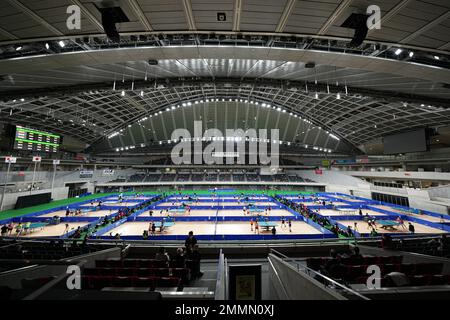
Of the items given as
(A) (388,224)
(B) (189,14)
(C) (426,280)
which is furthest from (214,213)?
(B) (189,14)

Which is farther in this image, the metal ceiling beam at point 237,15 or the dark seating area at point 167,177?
the dark seating area at point 167,177

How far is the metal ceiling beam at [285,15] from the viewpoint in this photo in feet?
16.2

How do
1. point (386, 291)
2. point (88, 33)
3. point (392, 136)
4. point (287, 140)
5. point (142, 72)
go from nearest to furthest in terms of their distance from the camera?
point (386, 291), point (88, 33), point (142, 72), point (392, 136), point (287, 140)

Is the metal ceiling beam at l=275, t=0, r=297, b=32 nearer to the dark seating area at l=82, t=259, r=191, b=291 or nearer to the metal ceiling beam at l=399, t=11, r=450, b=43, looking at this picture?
the metal ceiling beam at l=399, t=11, r=450, b=43

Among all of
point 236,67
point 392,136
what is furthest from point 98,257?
point 392,136

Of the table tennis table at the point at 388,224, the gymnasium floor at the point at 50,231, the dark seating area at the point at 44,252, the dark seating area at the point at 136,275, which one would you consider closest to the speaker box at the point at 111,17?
the dark seating area at the point at 136,275

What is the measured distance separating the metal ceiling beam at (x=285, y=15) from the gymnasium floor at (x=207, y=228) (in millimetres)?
14661

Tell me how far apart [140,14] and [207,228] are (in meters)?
16.7

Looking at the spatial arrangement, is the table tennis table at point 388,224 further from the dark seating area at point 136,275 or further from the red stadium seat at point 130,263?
the red stadium seat at point 130,263

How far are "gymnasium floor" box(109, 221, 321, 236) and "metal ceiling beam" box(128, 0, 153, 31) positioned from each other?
14707 millimetres

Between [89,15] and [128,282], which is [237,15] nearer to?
[89,15]
